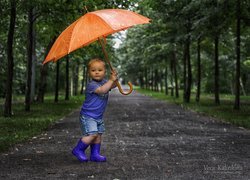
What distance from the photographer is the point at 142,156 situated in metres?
7.76

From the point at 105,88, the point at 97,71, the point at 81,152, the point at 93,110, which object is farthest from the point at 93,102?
the point at 81,152

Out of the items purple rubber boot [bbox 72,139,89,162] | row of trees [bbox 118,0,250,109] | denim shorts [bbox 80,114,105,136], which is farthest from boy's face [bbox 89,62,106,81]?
row of trees [bbox 118,0,250,109]

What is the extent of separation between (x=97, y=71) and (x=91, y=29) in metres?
0.77

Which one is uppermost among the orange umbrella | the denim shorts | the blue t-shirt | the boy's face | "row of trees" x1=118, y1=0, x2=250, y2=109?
"row of trees" x1=118, y1=0, x2=250, y2=109

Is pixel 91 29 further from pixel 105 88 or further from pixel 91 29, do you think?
pixel 105 88

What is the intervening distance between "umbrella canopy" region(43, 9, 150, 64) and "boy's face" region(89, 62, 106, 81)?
0.44 m

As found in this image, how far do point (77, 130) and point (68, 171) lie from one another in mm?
5873

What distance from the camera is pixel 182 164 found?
696 cm

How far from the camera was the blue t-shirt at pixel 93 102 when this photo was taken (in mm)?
7172

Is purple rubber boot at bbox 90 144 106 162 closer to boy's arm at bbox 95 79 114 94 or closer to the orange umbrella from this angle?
boy's arm at bbox 95 79 114 94

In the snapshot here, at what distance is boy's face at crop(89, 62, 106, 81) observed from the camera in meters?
7.21

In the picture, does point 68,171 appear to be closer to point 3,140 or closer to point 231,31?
point 3,140

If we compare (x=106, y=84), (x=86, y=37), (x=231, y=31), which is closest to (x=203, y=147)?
(x=106, y=84)

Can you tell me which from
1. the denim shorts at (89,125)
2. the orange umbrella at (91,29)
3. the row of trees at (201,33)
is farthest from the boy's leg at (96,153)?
the row of trees at (201,33)
